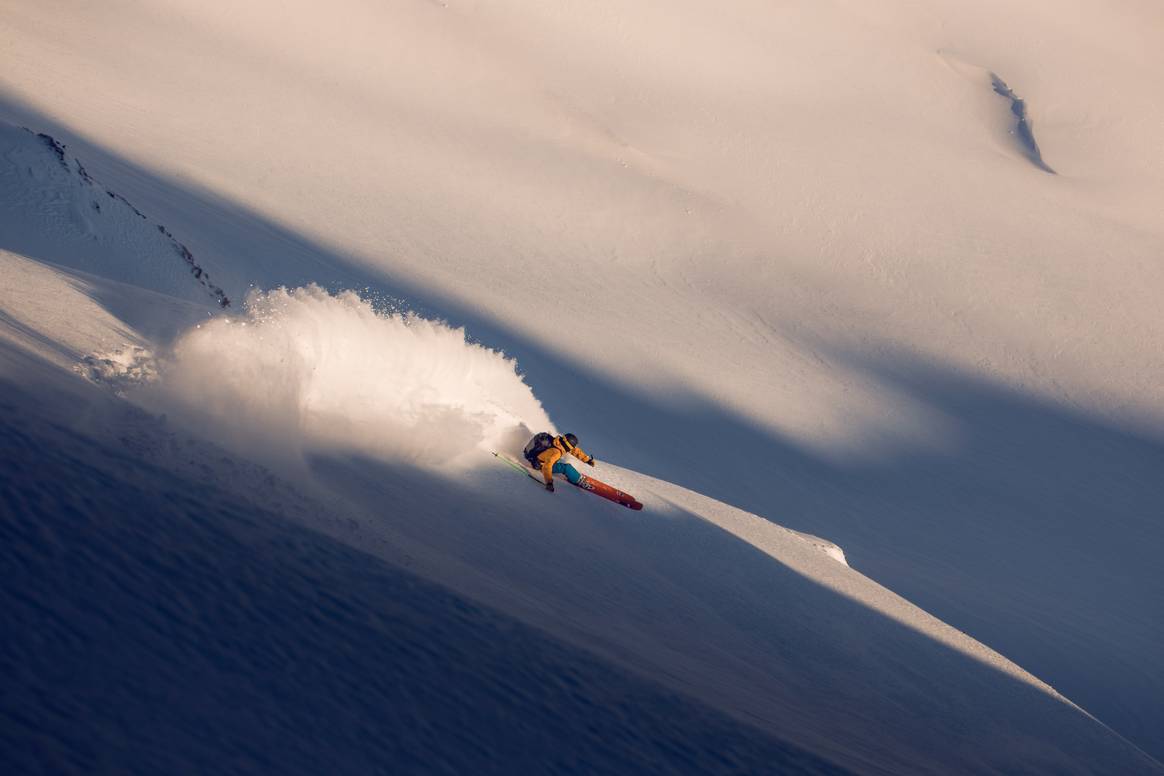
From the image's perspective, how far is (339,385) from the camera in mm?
16156

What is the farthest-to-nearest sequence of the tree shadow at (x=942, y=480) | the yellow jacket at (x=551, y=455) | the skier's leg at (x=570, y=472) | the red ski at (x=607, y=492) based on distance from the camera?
the tree shadow at (x=942, y=480) < the red ski at (x=607, y=492) < the skier's leg at (x=570, y=472) < the yellow jacket at (x=551, y=455)

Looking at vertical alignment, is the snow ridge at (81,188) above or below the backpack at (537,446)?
above

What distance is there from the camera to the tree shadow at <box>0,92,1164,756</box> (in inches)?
1201

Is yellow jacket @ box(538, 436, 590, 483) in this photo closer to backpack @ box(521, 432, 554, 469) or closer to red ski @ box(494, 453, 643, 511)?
backpack @ box(521, 432, 554, 469)

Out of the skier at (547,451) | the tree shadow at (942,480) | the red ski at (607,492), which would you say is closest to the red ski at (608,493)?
the red ski at (607,492)

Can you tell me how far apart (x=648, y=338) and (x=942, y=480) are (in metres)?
11.4

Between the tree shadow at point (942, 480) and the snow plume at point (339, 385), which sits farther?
the tree shadow at point (942, 480)

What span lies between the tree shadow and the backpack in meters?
14.5

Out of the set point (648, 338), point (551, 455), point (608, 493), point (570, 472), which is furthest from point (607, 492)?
point (648, 338)

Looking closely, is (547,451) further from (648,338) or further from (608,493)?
(648,338)

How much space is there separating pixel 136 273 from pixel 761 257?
2890 centimetres

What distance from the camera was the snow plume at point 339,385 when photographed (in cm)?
1330

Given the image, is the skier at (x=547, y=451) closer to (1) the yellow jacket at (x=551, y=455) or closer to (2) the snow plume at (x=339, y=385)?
(1) the yellow jacket at (x=551, y=455)

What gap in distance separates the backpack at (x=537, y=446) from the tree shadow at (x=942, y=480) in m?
14.5
